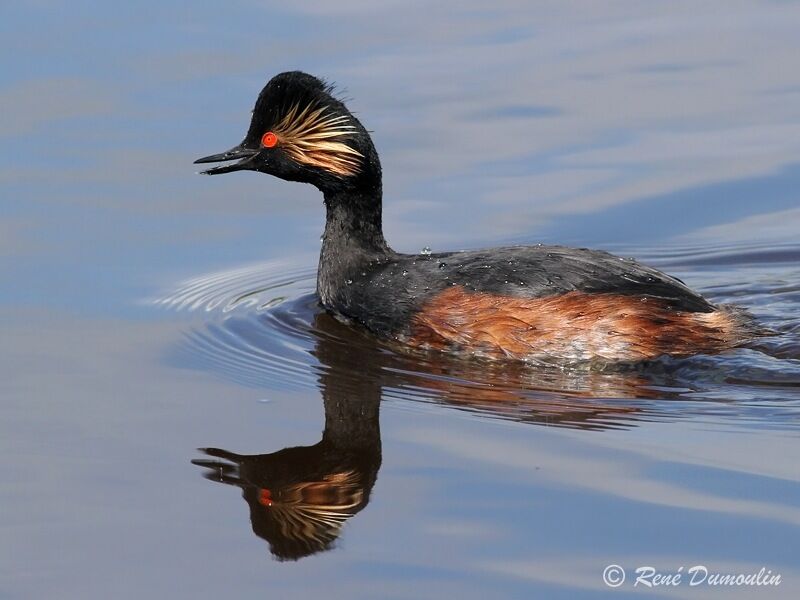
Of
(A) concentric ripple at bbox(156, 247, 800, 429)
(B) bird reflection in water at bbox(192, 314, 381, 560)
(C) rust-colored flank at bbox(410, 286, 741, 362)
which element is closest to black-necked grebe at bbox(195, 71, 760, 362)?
(C) rust-colored flank at bbox(410, 286, 741, 362)

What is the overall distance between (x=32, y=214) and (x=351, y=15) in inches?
170

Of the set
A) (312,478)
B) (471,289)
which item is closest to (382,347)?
(471,289)

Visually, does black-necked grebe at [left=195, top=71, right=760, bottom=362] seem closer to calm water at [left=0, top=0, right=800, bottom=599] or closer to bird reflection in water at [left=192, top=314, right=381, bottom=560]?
calm water at [left=0, top=0, right=800, bottom=599]

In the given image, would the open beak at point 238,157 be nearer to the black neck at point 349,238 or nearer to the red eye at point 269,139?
the red eye at point 269,139

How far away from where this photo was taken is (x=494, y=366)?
8.52 metres

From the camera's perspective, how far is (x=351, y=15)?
13938mm

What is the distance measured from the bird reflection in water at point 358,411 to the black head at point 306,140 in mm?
886

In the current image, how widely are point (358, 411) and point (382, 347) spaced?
48.6 inches

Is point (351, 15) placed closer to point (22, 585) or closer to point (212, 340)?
point (212, 340)

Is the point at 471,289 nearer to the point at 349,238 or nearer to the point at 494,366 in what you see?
the point at 494,366

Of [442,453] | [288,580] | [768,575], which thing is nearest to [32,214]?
[442,453]

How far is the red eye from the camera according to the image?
9516 mm

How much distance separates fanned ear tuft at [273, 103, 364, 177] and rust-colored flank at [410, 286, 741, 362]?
4.24ft

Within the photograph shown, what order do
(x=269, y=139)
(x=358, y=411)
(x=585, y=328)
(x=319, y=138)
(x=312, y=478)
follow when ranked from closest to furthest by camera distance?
(x=312, y=478), (x=358, y=411), (x=585, y=328), (x=319, y=138), (x=269, y=139)
